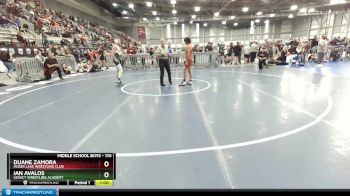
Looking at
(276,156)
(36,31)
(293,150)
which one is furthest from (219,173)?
(36,31)

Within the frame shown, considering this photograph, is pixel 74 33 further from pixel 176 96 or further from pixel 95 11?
pixel 176 96

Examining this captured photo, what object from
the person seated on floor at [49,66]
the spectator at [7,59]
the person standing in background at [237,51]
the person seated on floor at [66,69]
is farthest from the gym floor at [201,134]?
the person standing in background at [237,51]

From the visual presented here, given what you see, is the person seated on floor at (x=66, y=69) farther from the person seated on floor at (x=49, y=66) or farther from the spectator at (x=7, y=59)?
the spectator at (x=7, y=59)

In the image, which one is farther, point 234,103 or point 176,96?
point 176,96

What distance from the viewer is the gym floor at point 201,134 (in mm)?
2756

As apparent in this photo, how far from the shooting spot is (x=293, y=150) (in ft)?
10.9

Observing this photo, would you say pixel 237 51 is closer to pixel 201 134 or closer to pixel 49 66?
pixel 49 66

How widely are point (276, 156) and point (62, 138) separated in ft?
11.1

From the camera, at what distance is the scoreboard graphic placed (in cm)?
163

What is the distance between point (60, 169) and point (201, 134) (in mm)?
2729

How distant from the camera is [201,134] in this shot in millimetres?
4078

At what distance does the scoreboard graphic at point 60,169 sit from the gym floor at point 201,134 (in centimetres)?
104

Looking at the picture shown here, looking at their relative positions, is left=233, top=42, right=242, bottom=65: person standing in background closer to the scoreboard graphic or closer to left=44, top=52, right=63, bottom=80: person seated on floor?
left=44, top=52, right=63, bottom=80: person seated on floor

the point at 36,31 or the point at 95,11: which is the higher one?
the point at 95,11
